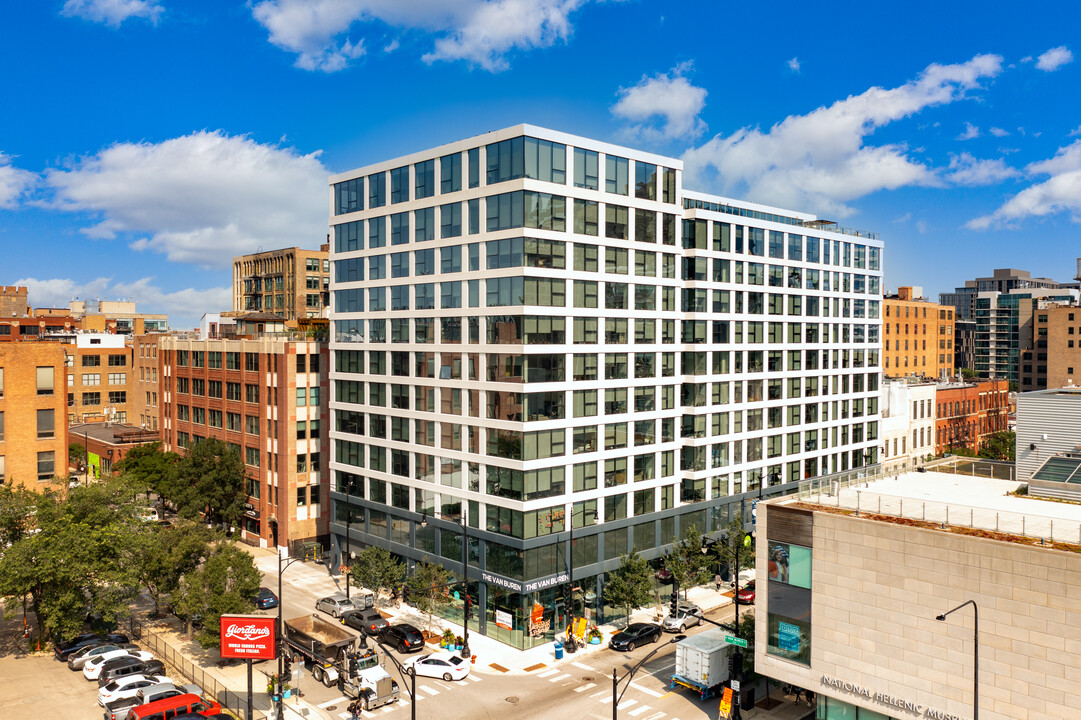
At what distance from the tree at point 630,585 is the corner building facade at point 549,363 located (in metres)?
2.06

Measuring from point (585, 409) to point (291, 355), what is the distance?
29.8 metres

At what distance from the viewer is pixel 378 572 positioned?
53250 millimetres

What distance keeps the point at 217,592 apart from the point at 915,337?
122m

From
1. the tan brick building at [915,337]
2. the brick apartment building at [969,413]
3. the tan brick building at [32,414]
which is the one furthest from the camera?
the tan brick building at [915,337]

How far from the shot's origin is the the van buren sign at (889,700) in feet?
97.8

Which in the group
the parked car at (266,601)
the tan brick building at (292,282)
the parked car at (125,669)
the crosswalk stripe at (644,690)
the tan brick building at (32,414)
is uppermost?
the tan brick building at (292,282)

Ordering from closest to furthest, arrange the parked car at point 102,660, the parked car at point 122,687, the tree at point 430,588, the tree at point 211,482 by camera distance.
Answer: the parked car at point 122,687 → the parked car at point 102,660 → the tree at point 430,588 → the tree at point 211,482

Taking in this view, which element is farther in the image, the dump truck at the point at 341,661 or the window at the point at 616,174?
the window at the point at 616,174

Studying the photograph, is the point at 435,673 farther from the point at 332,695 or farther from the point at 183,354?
the point at 183,354

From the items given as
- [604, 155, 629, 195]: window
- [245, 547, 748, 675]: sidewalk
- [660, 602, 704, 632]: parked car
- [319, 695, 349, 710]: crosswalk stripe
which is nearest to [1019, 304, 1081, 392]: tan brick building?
[245, 547, 748, 675]: sidewalk

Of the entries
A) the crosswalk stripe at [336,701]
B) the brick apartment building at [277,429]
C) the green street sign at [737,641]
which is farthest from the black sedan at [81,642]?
the green street sign at [737,641]

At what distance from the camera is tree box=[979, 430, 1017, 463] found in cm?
10069

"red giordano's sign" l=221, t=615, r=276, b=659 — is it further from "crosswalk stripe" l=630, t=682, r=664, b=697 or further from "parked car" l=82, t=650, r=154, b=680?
"crosswalk stripe" l=630, t=682, r=664, b=697

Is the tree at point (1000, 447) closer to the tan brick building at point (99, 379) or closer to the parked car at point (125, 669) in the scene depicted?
the parked car at point (125, 669)
